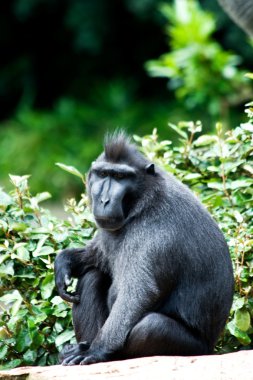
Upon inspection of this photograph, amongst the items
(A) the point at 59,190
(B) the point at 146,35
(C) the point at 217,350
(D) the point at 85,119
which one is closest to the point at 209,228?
(C) the point at 217,350

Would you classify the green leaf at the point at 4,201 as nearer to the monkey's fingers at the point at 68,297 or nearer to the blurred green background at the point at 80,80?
the monkey's fingers at the point at 68,297

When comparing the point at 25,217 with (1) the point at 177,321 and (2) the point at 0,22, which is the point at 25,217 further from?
(2) the point at 0,22

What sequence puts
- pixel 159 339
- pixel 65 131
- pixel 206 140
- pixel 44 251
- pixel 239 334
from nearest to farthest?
pixel 159 339 → pixel 239 334 → pixel 44 251 → pixel 206 140 → pixel 65 131

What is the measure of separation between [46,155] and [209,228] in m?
10.6

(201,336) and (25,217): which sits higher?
(25,217)

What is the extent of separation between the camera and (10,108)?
60.8 ft

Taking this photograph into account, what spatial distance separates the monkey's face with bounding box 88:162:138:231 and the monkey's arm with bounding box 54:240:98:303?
47 centimetres

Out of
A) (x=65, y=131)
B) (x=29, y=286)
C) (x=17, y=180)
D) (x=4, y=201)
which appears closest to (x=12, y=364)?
(x=29, y=286)

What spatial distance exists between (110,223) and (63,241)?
92 centimetres

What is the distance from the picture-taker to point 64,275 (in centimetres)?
617

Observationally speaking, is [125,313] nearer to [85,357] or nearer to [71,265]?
[85,357]

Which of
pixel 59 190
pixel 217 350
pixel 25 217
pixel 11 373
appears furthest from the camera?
pixel 59 190

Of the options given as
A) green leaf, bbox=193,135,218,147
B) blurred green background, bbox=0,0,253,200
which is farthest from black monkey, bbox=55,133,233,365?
blurred green background, bbox=0,0,253,200

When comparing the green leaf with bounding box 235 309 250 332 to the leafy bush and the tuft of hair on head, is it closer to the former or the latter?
the leafy bush
